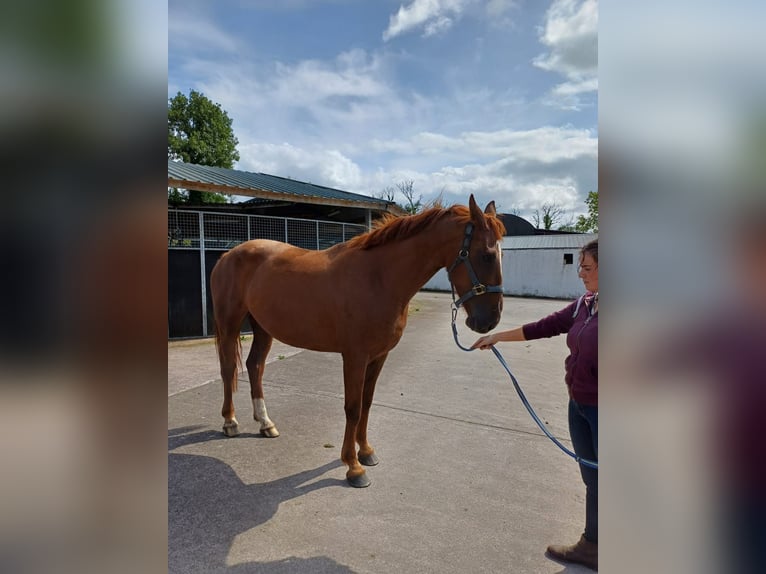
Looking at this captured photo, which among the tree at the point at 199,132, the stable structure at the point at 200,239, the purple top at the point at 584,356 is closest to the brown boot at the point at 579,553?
the purple top at the point at 584,356

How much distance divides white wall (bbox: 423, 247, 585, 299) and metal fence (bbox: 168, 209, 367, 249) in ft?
37.3

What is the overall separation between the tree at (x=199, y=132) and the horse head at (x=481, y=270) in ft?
85.5

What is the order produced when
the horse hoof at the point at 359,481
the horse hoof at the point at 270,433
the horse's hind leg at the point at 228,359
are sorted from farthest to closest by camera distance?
the horse's hind leg at the point at 228,359 → the horse hoof at the point at 270,433 → the horse hoof at the point at 359,481

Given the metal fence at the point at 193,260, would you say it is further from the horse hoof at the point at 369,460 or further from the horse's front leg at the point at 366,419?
the horse hoof at the point at 369,460

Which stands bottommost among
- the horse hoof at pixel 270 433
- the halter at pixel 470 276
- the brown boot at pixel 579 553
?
the brown boot at pixel 579 553

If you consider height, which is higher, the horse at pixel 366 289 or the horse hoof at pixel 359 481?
the horse at pixel 366 289

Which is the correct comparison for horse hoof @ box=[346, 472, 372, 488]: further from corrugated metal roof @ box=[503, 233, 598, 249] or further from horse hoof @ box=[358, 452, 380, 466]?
corrugated metal roof @ box=[503, 233, 598, 249]

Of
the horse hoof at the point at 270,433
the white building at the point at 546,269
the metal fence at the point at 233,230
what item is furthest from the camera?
the white building at the point at 546,269

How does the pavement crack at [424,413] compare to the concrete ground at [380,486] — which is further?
the pavement crack at [424,413]

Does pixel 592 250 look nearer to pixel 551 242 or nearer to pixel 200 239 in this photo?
pixel 200 239

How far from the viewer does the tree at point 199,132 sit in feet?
79.6

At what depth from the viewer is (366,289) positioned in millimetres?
2627
